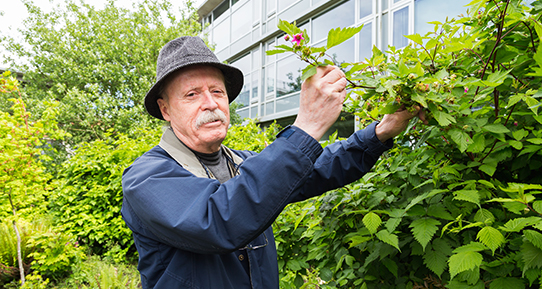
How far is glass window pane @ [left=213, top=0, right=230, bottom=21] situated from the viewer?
1889 cm

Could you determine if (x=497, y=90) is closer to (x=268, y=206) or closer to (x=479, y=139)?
(x=479, y=139)

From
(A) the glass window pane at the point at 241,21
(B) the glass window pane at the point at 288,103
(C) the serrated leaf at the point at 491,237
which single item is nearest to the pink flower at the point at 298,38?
(C) the serrated leaf at the point at 491,237

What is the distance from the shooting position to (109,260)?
5.62 metres

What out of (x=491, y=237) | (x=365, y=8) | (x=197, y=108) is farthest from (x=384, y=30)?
(x=491, y=237)

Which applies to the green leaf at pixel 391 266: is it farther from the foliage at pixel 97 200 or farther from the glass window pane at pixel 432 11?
the glass window pane at pixel 432 11

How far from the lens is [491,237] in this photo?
0.96 meters

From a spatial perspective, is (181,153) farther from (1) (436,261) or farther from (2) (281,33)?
(2) (281,33)

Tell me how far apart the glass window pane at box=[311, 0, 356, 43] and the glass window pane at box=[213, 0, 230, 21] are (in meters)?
8.59

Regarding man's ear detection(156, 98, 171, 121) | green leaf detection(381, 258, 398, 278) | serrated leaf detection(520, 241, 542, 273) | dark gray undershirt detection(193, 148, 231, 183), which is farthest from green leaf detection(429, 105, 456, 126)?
man's ear detection(156, 98, 171, 121)

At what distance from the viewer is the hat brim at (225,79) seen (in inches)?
63.2

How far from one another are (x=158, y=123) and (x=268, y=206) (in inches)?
444

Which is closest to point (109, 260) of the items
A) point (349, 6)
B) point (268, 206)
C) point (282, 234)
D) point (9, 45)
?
point (282, 234)

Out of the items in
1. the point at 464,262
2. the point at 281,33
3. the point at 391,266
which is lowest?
the point at 391,266

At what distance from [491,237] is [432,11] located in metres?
8.56
